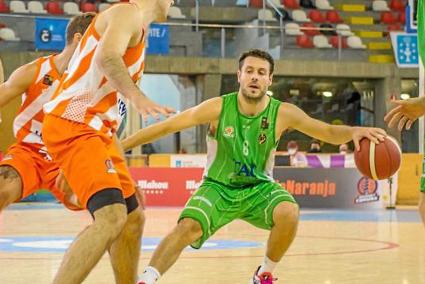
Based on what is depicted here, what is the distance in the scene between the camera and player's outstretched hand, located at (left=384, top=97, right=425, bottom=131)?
486 centimetres

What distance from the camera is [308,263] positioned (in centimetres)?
775

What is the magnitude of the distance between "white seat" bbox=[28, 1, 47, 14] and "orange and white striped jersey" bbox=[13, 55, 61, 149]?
18.2 m

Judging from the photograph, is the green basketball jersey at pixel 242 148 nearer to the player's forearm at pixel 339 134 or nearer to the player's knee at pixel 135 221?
the player's forearm at pixel 339 134

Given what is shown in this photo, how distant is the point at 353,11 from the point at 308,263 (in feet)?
65.9

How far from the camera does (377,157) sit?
509cm

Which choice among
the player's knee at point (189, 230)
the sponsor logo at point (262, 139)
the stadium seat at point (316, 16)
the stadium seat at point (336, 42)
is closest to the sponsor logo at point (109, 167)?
the player's knee at point (189, 230)

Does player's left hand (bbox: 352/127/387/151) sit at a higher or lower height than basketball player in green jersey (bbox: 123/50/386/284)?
higher

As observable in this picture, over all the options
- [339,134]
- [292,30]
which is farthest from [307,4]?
[339,134]

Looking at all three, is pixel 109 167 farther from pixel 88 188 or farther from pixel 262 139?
pixel 262 139

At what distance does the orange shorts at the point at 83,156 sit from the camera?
14.5 ft

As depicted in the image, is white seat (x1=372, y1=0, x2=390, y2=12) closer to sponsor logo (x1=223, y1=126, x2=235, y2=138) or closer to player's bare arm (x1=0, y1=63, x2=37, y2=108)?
sponsor logo (x1=223, y1=126, x2=235, y2=138)

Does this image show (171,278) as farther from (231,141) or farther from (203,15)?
(203,15)

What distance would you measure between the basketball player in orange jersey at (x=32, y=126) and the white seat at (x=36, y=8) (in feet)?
59.4

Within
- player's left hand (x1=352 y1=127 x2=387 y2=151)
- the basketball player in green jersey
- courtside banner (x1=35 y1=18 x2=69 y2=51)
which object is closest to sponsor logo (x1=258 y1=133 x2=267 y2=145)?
the basketball player in green jersey
